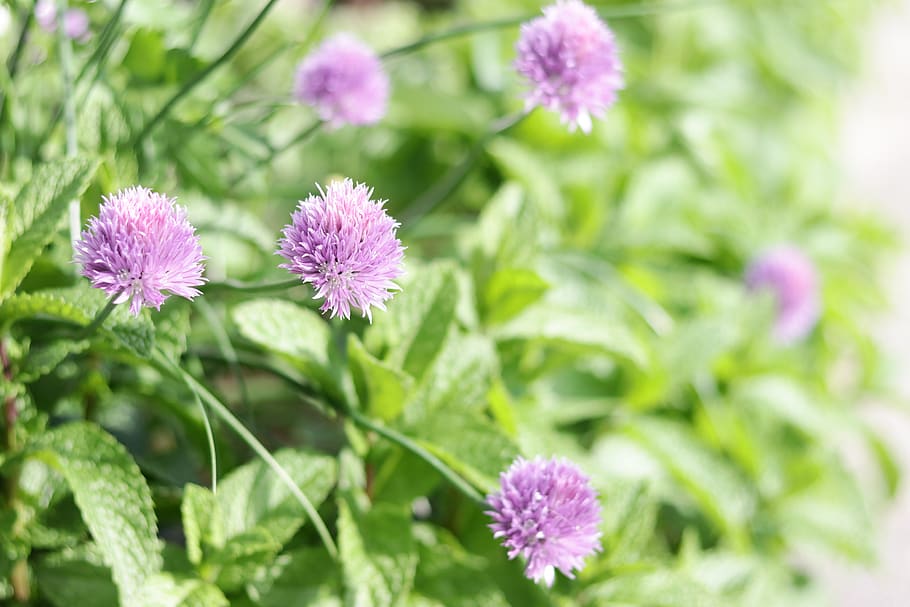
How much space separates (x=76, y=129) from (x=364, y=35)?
139cm

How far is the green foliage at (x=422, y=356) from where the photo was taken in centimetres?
85

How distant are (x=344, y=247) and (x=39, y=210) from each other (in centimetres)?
32

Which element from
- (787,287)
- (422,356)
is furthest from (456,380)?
(787,287)

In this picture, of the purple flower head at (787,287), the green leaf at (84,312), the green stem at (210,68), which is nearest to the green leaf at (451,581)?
the green leaf at (84,312)

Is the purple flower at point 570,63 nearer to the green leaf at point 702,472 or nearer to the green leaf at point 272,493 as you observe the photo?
the green leaf at point 272,493

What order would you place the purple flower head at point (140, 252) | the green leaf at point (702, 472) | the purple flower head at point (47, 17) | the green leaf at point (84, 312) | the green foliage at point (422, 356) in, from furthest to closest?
the green leaf at point (702, 472)
the purple flower head at point (47, 17)
the green foliage at point (422, 356)
the green leaf at point (84, 312)
the purple flower head at point (140, 252)

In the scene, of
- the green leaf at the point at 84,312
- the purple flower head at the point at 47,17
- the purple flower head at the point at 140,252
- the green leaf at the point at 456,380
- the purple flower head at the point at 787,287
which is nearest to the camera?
the purple flower head at the point at 140,252

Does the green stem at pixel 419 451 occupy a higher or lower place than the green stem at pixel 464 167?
lower

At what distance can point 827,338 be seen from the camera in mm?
1948

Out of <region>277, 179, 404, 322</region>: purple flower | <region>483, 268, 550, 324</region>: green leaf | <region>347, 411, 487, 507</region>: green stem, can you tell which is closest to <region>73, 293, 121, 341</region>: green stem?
<region>277, 179, 404, 322</region>: purple flower

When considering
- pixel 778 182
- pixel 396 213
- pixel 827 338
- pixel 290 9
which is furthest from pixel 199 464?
pixel 290 9

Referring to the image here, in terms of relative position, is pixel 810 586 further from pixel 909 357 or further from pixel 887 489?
pixel 909 357

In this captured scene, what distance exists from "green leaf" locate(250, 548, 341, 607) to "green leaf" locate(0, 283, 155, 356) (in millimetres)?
272

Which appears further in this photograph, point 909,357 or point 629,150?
point 909,357
